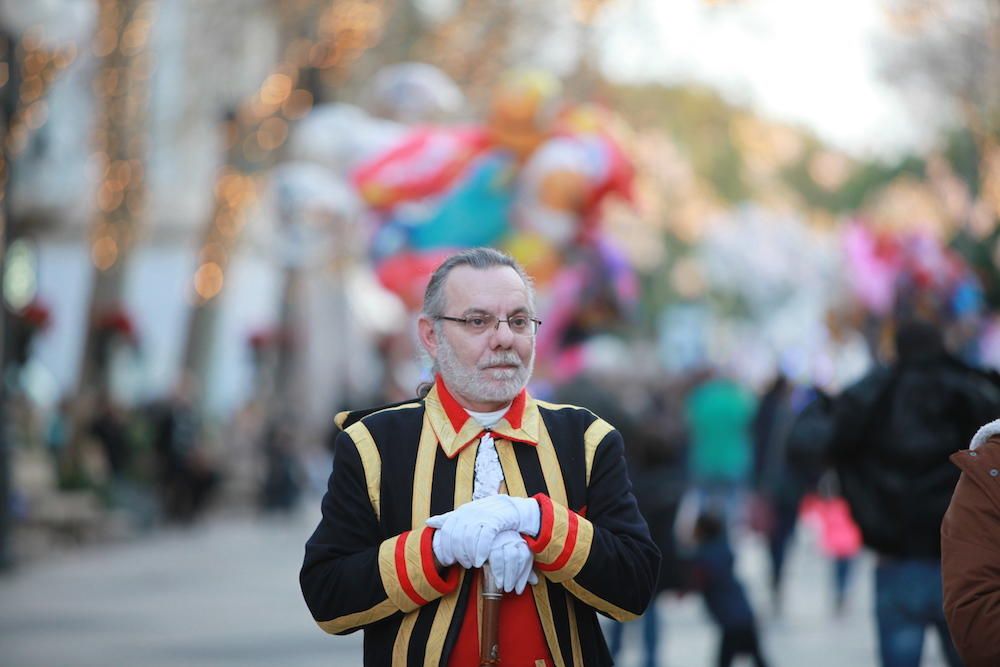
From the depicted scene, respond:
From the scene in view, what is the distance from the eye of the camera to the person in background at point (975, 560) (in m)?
3.93

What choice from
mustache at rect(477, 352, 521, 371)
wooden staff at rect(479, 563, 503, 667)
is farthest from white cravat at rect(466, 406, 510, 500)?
wooden staff at rect(479, 563, 503, 667)

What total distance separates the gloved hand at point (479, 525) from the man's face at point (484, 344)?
1.21ft

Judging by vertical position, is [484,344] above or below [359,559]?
above

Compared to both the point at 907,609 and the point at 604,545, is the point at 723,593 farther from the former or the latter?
the point at 604,545

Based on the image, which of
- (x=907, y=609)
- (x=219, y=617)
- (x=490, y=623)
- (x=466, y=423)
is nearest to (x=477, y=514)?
(x=490, y=623)

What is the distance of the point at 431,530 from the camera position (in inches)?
161

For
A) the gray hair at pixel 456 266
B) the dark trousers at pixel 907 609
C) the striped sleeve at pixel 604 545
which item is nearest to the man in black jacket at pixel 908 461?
the dark trousers at pixel 907 609

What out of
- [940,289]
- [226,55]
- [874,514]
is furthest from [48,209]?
[874,514]

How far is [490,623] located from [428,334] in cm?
85

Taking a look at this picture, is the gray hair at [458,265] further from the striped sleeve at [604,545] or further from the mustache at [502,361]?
the striped sleeve at [604,545]

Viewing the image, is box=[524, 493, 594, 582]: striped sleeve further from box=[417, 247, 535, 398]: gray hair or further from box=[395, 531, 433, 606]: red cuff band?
box=[417, 247, 535, 398]: gray hair

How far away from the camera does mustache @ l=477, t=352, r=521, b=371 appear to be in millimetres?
4328

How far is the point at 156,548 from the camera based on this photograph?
19.3 m

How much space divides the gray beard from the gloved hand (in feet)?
1.11
